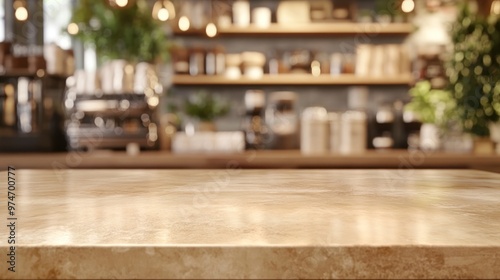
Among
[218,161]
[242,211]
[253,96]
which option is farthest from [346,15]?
[242,211]

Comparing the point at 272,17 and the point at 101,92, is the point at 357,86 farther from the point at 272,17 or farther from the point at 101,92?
the point at 101,92

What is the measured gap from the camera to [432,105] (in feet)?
11.3

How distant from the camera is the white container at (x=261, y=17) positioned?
387 cm

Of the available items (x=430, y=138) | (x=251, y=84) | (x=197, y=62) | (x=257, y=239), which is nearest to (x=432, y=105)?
(x=430, y=138)

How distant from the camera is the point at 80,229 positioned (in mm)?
556

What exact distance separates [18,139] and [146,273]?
9.51 ft

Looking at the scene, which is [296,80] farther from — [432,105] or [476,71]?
[476,71]

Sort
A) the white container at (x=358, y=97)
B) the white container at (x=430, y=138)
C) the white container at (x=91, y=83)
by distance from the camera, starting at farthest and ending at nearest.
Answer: the white container at (x=358, y=97)
the white container at (x=430, y=138)
the white container at (x=91, y=83)

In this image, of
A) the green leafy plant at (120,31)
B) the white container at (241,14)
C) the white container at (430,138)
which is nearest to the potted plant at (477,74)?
the white container at (430,138)

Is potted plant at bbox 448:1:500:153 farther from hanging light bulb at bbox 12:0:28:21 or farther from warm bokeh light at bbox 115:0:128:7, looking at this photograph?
hanging light bulb at bbox 12:0:28:21

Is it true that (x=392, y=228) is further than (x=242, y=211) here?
No

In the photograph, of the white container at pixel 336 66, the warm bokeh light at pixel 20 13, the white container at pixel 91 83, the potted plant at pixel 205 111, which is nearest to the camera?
the warm bokeh light at pixel 20 13

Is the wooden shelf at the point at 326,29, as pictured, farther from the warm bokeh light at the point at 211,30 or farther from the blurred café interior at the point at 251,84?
the warm bokeh light at the point at 211,30

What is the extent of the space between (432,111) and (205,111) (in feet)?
5.32
